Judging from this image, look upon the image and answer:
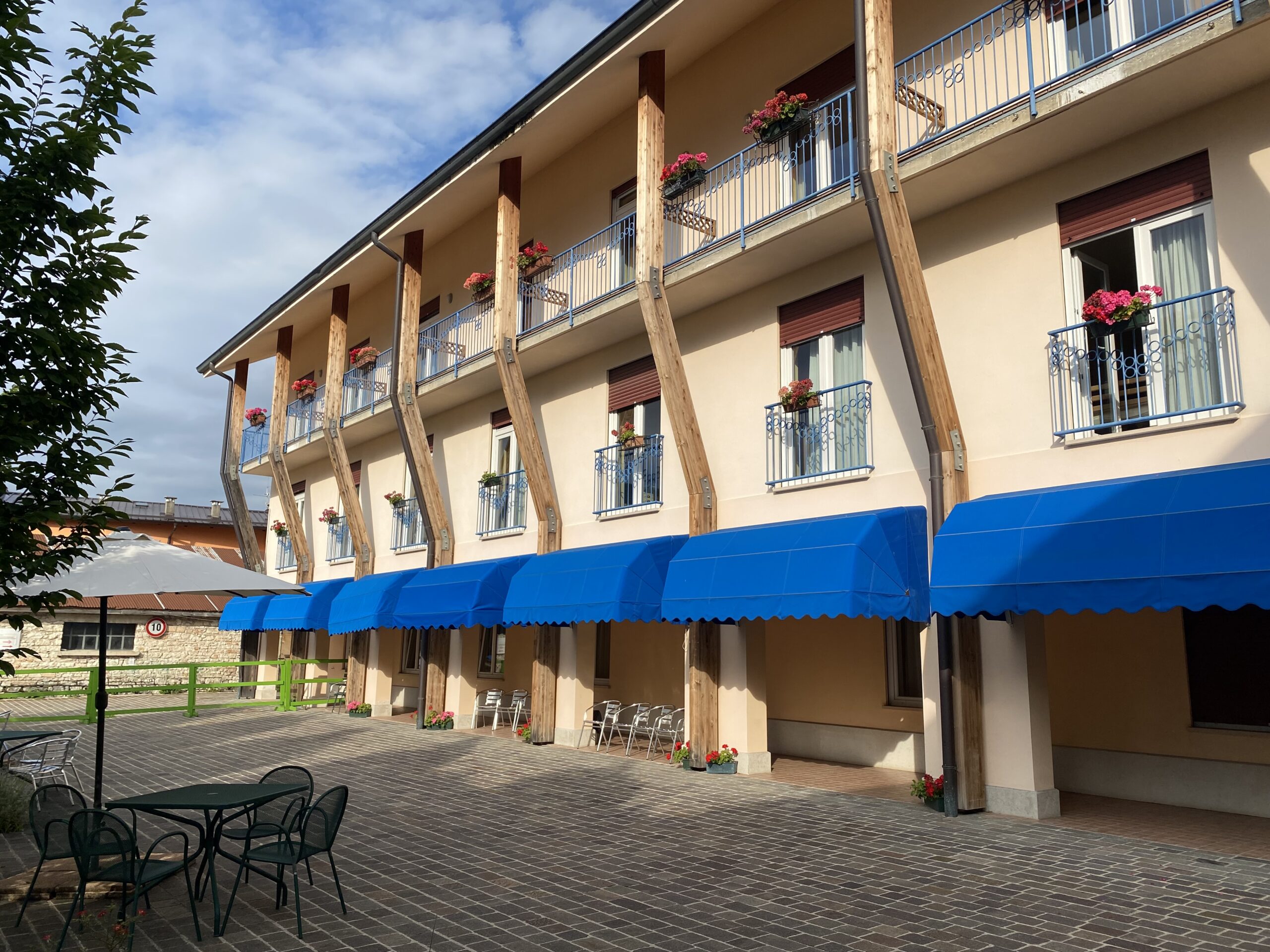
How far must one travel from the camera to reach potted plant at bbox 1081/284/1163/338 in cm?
829

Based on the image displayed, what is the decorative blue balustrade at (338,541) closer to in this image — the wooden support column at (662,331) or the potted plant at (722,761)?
the wooden support column at (662,331)

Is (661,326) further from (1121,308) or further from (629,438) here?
(1121,308)

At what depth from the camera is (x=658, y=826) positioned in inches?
344

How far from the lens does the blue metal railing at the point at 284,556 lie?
26594 millimetres

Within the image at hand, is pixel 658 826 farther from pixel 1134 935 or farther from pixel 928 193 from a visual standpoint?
pixel 928 193

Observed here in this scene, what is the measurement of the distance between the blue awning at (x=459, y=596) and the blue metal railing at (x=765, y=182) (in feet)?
18.9

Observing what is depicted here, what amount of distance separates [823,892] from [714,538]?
5.45m

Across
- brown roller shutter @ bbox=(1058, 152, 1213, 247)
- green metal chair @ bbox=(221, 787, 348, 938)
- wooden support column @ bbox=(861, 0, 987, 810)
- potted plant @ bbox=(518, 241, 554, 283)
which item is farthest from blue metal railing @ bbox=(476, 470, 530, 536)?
green metal chair @ bbox=(221, 787, 348, 938)

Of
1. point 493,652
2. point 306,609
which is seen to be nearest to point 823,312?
point 493,652

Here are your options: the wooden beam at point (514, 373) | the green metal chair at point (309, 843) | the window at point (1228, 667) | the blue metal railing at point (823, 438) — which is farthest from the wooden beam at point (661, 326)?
the green metal chair at point (309, 843)

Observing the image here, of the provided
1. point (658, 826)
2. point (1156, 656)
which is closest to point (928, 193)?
point (1156, 656)

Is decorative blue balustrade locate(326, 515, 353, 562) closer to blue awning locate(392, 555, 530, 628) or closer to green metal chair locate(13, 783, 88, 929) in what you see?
blue awning locate(392, 555, 530, 628)

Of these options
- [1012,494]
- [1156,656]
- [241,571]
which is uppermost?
[1012,494]

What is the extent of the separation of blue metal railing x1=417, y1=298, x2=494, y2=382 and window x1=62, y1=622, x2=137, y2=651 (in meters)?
18.1
